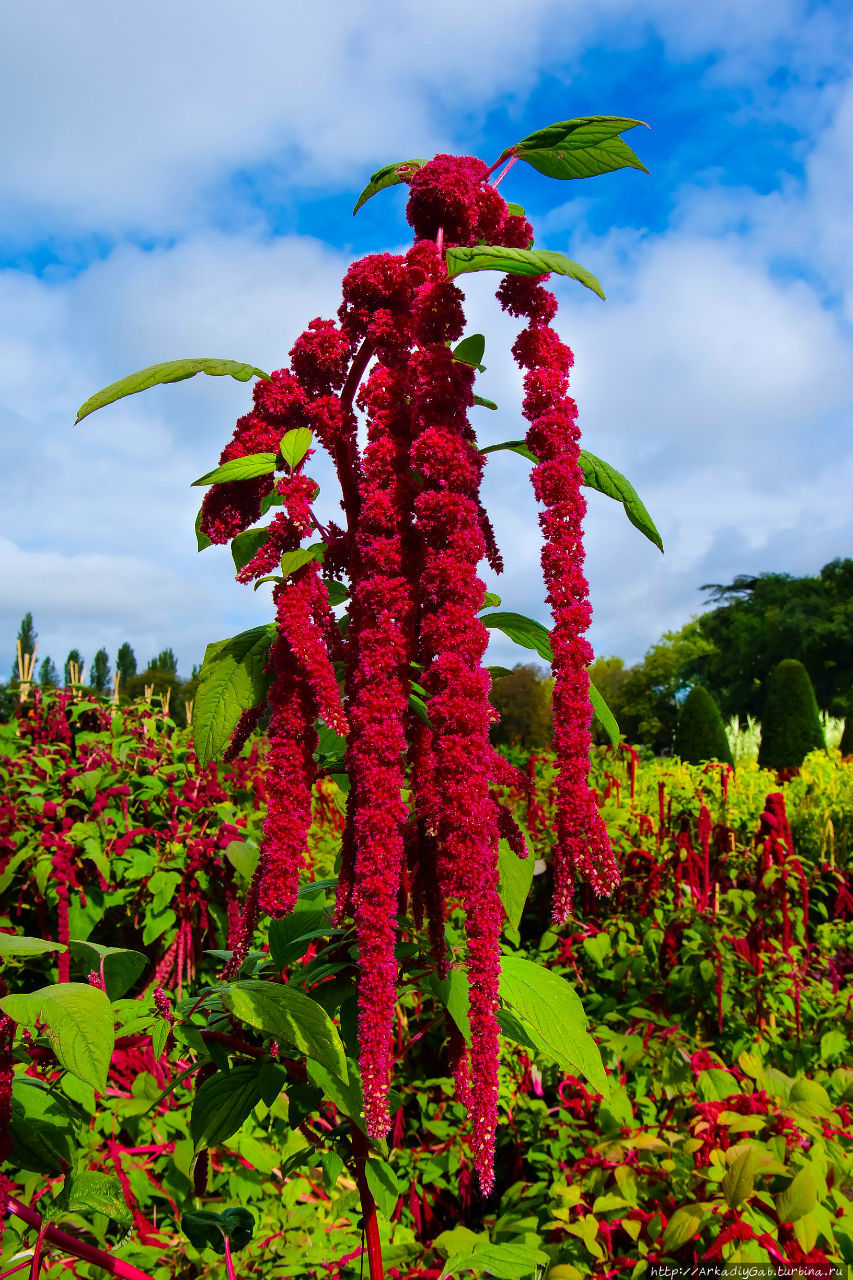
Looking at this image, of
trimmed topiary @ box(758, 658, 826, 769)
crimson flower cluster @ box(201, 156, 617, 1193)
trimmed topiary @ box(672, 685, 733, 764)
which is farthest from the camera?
trimmed topiary @ box(758, 658, 826, 769)

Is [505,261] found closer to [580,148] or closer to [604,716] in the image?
[580,148]

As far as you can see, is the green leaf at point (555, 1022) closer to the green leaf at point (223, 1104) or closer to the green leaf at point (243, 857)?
the green leaf at point (223, 1104)

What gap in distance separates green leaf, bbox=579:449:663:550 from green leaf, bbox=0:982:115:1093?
2.88 ft

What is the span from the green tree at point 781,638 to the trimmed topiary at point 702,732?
58.0 feet

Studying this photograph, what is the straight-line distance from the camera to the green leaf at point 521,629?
116 cm

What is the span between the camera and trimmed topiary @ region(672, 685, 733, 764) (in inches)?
575

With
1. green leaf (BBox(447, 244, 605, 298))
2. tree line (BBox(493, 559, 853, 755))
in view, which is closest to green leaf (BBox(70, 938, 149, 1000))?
green leaf (BBox(447, 244, 605, 298))

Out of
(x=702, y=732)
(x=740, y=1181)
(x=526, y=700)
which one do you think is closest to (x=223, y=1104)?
(x=740, y=1181)

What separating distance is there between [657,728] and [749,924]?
35.7m

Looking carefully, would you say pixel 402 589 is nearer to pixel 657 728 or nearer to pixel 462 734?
pixel 462 734

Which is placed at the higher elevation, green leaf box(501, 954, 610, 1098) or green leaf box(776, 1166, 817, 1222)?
green leaf box(501, 954, 610, 1098)

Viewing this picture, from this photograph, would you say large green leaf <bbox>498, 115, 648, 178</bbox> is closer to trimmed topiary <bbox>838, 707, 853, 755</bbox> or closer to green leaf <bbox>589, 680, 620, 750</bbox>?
green leaf <bbox>589, 680, 620, 750</bbox>

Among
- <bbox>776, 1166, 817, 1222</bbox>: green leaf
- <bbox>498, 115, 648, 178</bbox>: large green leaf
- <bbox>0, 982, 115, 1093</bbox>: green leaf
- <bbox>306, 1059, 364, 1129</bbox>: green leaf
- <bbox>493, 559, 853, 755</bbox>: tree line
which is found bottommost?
<bbox>776, 1166, 817, 1222</bbox>: green leaf

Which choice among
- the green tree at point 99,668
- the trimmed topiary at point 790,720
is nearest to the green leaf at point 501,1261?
the trimmed topiary at point 790,720
